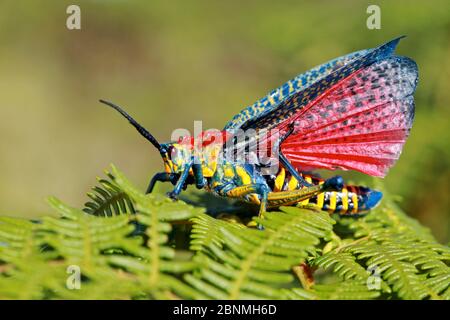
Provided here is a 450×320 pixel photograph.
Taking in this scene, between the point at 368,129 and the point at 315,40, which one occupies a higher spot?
the point at 315,40

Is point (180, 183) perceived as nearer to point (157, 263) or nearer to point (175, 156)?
point (175, 156)

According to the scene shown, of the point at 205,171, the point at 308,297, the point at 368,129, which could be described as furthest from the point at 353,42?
the point at 308,297

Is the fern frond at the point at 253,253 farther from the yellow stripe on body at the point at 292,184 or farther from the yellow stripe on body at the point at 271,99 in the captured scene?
the yellow stripe on body at the point at 271,99

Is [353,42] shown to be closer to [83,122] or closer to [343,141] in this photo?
[343,141]

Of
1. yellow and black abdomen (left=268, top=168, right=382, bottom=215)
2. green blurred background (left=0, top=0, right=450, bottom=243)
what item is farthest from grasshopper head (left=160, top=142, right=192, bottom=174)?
green blurred background (left=0, top=0, right=450, bottom=243)

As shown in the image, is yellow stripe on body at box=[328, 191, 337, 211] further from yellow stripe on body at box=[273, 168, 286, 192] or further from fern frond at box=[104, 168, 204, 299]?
fern frond at box=[104, 168, 204, 299]

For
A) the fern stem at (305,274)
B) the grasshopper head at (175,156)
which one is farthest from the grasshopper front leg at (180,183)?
the fern stem at (305,274)
